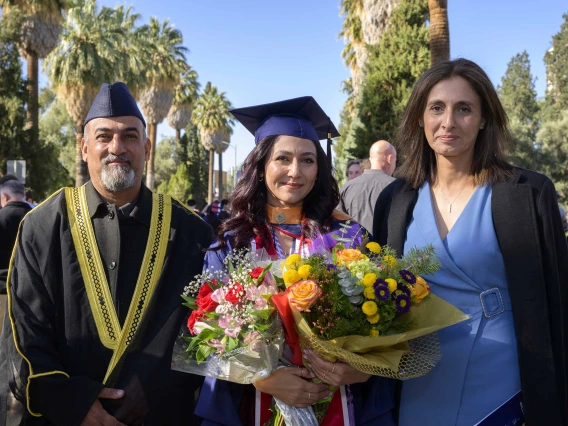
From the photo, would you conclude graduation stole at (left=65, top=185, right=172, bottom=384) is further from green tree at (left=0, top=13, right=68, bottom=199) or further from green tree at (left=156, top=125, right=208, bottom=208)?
green tree at (left=156, top=125, right=208, bottom=208)

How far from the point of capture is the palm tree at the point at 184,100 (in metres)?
38.9

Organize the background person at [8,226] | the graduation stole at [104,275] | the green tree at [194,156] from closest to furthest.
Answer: the graduation stole at [104,275] → the background person at [8,226] → the green tree at [194,156]

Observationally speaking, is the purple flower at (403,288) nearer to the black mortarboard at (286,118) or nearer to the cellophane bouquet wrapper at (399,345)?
the cellophane bouquet wrapper at (399,345)

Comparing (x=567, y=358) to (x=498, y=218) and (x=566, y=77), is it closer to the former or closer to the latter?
(x=498, y=218)

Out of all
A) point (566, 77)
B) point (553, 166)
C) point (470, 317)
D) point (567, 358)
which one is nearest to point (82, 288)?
point (470, 317)

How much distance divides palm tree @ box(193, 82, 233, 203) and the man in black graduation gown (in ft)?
132

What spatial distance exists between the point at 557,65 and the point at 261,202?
54.6m

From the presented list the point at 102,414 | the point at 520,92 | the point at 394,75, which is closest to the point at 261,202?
the point at 102,414

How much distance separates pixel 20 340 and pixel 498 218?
2.28m

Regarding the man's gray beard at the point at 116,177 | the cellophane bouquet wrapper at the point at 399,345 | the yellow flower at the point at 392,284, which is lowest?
the cellophane bouquet wrapper at the point at 399,345

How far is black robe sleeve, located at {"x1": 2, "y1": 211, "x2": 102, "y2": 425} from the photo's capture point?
2.58 meters

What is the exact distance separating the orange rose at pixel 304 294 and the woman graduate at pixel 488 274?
0.72 m

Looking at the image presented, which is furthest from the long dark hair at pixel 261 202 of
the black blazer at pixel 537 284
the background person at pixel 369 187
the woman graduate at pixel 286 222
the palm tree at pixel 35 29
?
the palm tree at pixel 35 29


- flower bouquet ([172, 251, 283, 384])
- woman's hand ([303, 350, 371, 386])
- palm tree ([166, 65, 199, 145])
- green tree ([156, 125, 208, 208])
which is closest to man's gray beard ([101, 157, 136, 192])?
flower bouquet ([172, 251, 283, 384])
